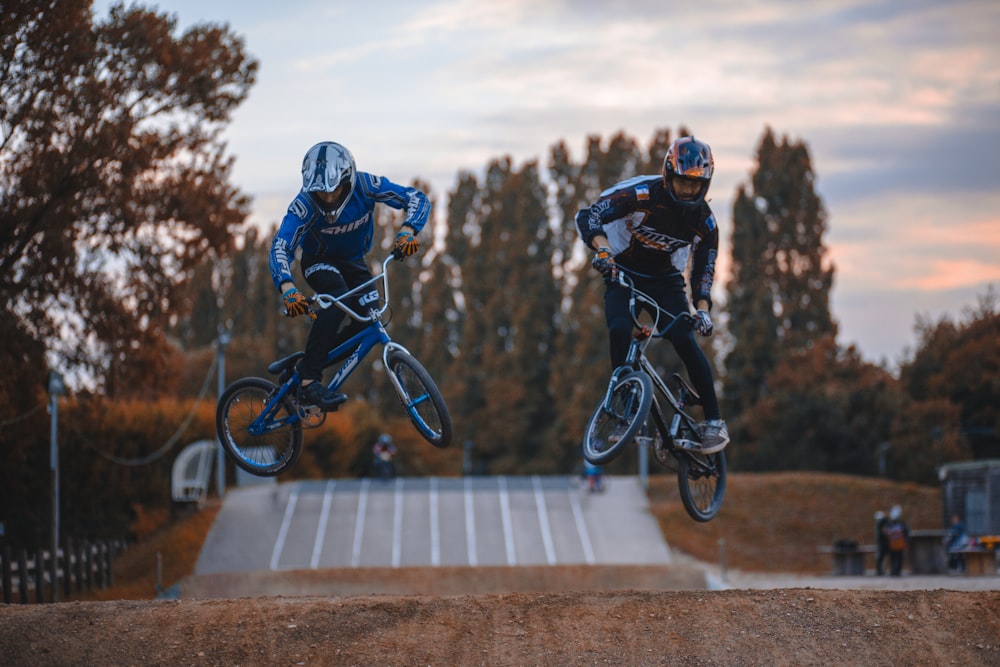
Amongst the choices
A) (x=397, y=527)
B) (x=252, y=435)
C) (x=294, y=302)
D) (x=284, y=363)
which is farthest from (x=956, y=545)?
(x=294, y=302)

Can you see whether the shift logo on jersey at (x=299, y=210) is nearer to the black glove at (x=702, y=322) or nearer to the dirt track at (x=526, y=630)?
the dirt track at (x=526, y=630)

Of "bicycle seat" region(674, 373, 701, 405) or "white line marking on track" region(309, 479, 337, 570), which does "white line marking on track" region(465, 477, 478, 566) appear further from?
"bicycle seat" region(674, 373, 701, 405)

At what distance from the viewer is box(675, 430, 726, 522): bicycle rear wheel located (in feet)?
54.2

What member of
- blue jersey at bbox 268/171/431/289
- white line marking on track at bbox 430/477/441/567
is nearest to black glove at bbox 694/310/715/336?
blue jersey at bbox 268/171/431/289

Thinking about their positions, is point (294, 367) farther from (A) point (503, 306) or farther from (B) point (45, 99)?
(A) point (503, 306)

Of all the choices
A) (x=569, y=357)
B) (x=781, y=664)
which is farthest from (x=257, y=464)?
(x=569, y=357)

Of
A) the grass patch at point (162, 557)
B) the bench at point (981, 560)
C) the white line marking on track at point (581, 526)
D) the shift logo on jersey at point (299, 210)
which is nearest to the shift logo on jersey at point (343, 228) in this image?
the shift logo on jersey at point (299, 210)

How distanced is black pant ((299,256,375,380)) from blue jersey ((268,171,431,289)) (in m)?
0.12

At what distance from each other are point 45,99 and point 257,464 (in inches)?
742

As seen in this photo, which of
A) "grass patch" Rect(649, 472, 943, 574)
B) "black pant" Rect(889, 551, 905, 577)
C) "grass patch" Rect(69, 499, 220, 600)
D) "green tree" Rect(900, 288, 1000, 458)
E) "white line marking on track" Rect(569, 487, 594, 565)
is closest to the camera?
"grass patch" Rect(69, 499, 220, 600)

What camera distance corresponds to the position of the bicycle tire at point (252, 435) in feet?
54.0

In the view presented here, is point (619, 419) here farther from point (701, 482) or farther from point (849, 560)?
point (849, 560)

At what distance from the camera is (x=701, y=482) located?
55.3 feet

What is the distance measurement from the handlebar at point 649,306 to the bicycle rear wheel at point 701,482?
1.64 m
